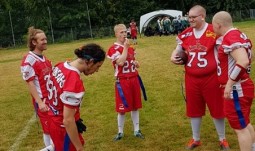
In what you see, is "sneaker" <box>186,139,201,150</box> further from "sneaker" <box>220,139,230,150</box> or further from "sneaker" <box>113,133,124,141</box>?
"sneaker" <box>113,133,124,141</box>

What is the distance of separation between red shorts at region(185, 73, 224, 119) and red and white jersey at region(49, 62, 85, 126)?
2.57m

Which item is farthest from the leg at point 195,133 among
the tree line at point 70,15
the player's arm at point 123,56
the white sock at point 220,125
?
the tree line at point 70,15

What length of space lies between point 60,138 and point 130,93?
9.43 feet

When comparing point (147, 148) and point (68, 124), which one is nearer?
point (68, 124)

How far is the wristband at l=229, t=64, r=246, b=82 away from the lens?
4.70 m

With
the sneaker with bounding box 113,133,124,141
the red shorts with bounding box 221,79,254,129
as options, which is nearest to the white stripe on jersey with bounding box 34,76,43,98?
the sneaker with bounding box 113,133,124,141

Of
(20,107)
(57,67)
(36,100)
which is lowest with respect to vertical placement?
(20,107)

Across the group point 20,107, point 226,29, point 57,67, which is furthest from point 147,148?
point 20,107

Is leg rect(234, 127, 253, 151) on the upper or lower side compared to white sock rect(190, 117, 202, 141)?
upper

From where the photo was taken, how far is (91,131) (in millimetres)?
7852

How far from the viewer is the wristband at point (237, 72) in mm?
4698

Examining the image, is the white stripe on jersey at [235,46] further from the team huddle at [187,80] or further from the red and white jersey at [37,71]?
the red and white jersey at [37,71]

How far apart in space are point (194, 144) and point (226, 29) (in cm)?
221

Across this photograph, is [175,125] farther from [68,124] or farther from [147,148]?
[68,124]
